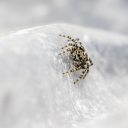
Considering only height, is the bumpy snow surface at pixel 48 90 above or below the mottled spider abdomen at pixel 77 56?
below

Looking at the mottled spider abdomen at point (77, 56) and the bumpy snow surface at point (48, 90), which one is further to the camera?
the mottled spider abdomen at point (77, 56)

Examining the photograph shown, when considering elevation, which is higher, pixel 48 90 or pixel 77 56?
pixel 77 56

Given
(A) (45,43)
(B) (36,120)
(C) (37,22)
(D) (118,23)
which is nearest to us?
(B) (36,120)

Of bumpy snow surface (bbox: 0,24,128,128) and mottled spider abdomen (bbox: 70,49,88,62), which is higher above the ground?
mottled spider abdomen (bbox: 70,49,88,62)

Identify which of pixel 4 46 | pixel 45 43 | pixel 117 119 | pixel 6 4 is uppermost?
pixel 6 4

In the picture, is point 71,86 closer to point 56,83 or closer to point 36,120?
point 56,83

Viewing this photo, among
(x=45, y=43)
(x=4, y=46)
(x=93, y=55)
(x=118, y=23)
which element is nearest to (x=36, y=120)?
(x=4, y=46)

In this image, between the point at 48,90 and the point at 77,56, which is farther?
the point at 77,56

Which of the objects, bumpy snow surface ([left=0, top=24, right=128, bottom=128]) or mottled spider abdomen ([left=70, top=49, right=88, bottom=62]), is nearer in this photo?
bumpy snow surface ([left=0, top=24, right=128, bottom=128])
